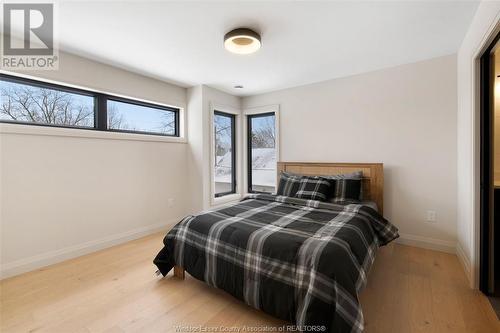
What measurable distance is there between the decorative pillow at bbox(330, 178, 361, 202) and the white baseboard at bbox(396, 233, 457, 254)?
822mm

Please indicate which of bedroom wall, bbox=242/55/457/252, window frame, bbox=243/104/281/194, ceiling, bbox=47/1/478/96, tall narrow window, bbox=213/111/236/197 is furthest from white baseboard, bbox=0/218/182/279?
bedroom wall, bbox=242/55/457/252

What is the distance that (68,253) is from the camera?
2541mm

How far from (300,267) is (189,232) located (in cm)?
104

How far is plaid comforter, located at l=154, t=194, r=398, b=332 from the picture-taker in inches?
51.4

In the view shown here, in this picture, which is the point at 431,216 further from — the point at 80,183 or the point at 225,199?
the point at 80,183

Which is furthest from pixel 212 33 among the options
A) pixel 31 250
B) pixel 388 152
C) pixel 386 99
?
pixel 31 250

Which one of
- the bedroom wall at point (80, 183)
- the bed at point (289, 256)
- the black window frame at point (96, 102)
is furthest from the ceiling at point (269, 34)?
the bed at point (289, 256)

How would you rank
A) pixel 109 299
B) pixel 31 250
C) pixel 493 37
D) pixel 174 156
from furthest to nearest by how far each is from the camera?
pixel 174 156 < pixel 31 250 < pixel 109 299 < pixel 493 37

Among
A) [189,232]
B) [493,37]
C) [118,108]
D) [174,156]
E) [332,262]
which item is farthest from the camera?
[174,156]

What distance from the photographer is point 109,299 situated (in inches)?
71.9

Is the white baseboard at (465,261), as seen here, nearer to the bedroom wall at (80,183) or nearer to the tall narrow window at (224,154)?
the tall narrow window at (224,154)

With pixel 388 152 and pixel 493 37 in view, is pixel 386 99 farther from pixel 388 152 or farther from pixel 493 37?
pixel 493 37

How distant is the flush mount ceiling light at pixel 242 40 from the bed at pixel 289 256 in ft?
5.08

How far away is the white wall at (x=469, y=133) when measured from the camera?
172 cm
